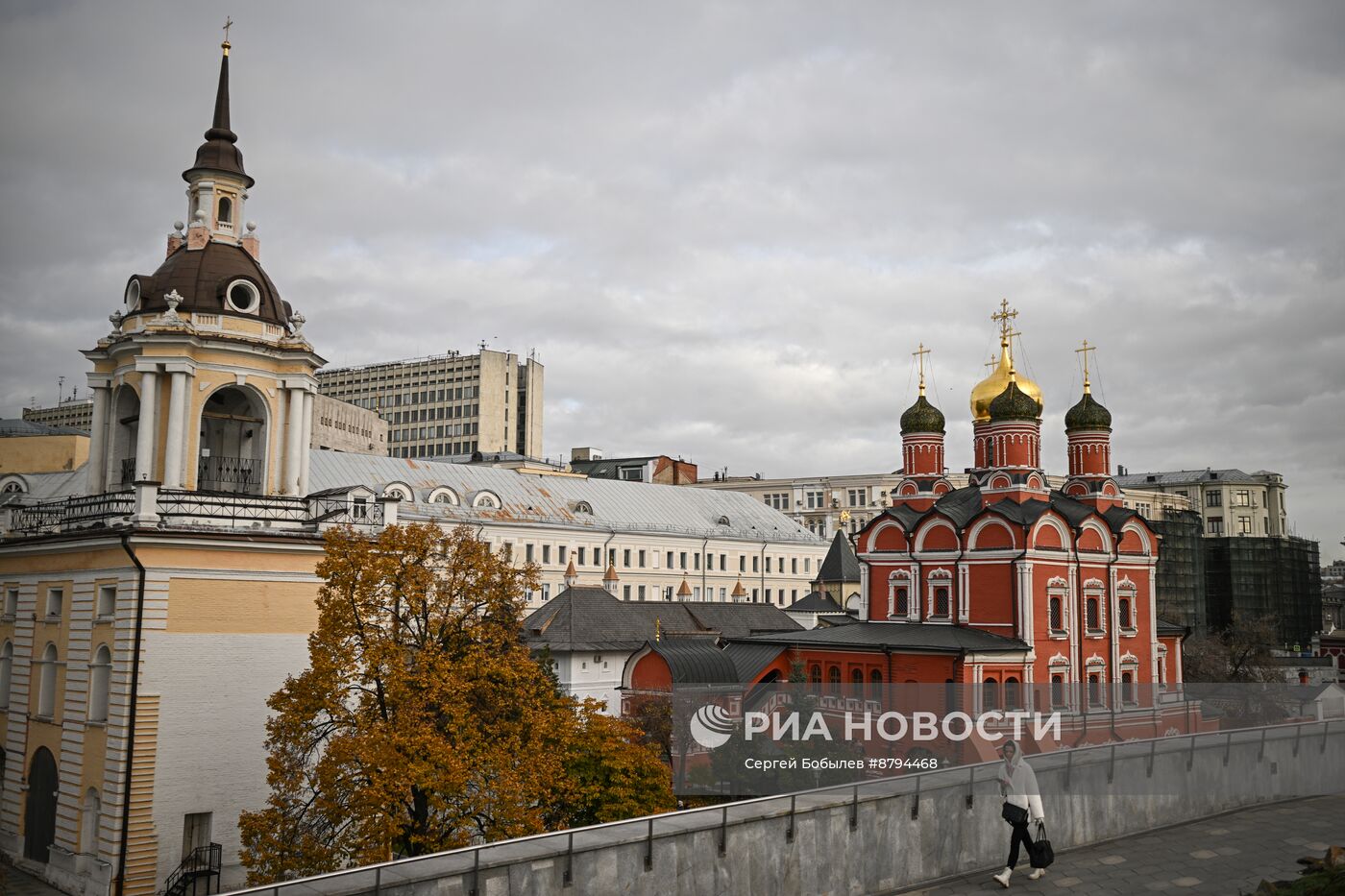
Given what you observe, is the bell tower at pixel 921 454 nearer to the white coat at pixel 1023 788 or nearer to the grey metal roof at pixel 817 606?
the grey metal roof at pixel 817 606

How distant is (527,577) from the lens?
70.9 feet

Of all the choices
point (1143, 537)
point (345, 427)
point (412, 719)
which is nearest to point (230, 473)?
point (412, 719)

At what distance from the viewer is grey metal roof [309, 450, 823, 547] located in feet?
219

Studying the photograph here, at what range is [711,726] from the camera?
40875 millimetres

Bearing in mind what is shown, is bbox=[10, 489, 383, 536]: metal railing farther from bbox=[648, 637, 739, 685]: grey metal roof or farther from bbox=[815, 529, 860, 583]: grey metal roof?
bbox=[815, 529, 860, 583]: grey metal roof

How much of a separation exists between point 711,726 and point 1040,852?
28.4 meters

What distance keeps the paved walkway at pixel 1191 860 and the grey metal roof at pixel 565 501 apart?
175ft

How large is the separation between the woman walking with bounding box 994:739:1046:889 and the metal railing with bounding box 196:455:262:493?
21.2 metres

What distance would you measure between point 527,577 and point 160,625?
8430 mm

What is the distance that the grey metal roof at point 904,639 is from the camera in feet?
141

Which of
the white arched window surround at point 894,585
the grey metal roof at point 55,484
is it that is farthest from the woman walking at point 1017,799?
the grey metal roof at point 55,484

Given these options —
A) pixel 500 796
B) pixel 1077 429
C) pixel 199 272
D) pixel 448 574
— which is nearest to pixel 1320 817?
pixel 500 796

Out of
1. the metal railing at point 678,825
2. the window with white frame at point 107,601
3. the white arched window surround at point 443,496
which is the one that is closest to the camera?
the metal railing at point 678,825

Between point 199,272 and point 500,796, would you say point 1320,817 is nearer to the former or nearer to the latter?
point 500,796
